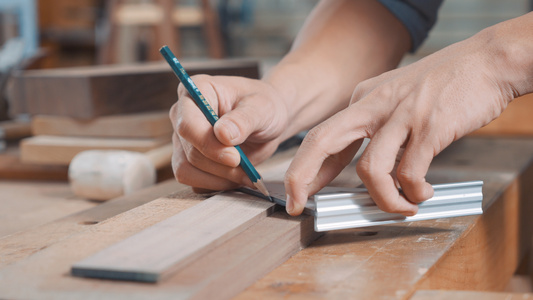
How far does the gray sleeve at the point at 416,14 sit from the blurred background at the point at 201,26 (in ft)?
10.7

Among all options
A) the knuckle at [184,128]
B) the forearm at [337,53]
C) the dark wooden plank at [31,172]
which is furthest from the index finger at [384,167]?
the dark wooden plank at [31,172]

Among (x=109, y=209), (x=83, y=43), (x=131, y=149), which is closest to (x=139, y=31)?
(x=83, y=43)

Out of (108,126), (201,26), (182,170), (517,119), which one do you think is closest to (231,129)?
(182,170)

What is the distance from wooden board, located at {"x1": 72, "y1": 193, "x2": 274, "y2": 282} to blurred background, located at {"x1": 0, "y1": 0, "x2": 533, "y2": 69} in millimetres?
3768

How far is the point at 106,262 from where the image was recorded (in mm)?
519

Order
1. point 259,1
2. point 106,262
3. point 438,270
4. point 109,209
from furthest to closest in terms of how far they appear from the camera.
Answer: point 259,1 < point 109,209 < point 438,270 < point 106,262

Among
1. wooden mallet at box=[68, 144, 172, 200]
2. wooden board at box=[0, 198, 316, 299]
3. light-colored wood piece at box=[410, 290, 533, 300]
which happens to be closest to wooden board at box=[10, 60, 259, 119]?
wooden mallet at box=[68, 144, 172, 200]

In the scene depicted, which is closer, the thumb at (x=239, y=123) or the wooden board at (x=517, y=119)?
the thumb at (x=239, y=123)

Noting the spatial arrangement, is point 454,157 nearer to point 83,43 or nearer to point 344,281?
point 344,281

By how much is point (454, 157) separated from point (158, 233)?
803mm

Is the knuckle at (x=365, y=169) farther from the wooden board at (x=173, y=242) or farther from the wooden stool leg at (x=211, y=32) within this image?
the wooden stool leg at (x=211, y=32)

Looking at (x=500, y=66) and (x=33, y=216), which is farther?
(x=33, y=216)

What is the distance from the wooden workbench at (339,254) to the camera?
0.52 meters

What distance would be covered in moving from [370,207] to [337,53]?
0.48 meters
